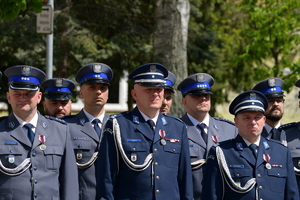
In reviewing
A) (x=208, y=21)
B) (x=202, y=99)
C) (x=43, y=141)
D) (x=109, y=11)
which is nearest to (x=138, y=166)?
(x=43, y=141)

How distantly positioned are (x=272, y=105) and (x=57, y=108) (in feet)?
8.33

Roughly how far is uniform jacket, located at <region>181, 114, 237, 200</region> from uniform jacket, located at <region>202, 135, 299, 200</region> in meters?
0.92

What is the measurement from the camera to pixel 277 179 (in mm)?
4992

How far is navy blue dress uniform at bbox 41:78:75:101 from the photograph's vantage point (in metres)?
7.06

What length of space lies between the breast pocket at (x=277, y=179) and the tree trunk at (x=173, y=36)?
230 inches

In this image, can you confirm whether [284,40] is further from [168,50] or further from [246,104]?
[246,104]

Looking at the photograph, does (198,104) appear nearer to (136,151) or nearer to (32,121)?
(136,151)

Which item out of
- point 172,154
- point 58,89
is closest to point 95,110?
point 58,89

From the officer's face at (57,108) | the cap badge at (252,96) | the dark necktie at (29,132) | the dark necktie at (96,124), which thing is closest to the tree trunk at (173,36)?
the officer's face at (57,108)

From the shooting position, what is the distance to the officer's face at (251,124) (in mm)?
4926

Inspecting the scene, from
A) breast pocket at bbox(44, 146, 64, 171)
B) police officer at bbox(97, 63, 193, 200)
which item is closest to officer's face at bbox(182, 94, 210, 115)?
police officer at bbox(97, 63, 193, 200)

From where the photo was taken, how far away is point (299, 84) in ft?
20.3

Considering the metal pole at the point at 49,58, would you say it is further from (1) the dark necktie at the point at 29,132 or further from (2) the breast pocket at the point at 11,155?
(2) the breast pocket at the point at 11,155

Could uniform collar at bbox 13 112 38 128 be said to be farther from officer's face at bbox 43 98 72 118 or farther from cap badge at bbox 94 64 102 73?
officer's face at bbox 43 98 72 118
